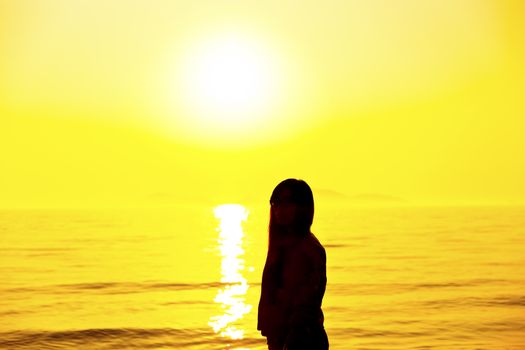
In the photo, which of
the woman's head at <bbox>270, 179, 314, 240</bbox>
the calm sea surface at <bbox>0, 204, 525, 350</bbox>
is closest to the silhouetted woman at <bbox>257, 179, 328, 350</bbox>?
the woman's head at <bbox>270, 179, 314, 240</bbox>

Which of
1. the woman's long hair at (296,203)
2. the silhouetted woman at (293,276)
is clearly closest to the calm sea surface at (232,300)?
the silhouetted woman at (293,276)

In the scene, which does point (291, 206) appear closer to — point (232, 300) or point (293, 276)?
point (293, 276)

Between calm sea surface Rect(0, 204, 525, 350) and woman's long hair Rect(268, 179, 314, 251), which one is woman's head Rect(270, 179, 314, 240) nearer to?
woman's long hair Rect(268, 179, 314, 251)

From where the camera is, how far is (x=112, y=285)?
32531mm

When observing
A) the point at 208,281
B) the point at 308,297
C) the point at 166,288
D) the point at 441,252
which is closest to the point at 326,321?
the point at 166,288

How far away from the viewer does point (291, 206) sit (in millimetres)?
4719

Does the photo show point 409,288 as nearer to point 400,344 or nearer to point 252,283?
point 252,283

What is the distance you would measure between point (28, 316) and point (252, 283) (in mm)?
13105

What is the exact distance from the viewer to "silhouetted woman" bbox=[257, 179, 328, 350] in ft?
15.2

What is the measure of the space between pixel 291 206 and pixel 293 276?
44 centimetres

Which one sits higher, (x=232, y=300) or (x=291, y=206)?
(x=291, y=206)

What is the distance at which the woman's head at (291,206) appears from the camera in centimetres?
471

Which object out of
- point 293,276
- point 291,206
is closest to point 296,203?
point 291,206

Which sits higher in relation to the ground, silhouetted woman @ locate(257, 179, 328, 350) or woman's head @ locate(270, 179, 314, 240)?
woman's head @ locate(270, 179, 314, 240)
